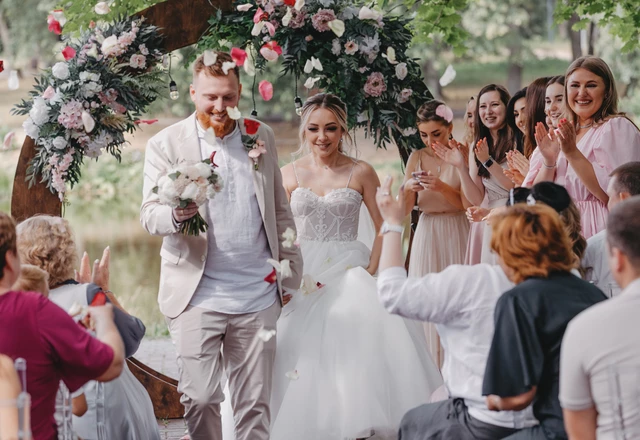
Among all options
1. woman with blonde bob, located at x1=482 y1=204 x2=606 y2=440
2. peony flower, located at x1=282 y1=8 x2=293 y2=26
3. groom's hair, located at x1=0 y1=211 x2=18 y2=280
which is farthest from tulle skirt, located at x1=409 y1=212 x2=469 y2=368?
groom's hair, located at x1=0 y1=211 x2=18 y2=280

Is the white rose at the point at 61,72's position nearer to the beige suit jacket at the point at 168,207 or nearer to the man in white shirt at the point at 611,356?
the beige suit jacket at the point at 168,207

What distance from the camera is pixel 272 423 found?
5164mm

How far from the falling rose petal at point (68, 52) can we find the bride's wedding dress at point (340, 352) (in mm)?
1532

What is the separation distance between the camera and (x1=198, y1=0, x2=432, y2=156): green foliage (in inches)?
224

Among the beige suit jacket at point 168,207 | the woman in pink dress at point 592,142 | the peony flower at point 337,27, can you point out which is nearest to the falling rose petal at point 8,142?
the beige suit jacket at point 168,207

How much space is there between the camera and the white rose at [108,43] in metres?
5.34

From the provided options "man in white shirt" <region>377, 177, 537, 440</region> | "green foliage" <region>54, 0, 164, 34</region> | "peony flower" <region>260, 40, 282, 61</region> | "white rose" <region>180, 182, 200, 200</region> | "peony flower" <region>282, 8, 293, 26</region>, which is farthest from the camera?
"green foliage" <region>54, 0, 164, 34</region>

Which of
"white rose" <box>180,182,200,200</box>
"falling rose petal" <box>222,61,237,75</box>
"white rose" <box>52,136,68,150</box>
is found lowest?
"white rose" <box>180,182,200,200</box>

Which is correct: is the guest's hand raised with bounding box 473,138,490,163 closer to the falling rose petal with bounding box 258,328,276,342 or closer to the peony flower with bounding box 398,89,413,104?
the peony flower with bounding box 398,89,413,104

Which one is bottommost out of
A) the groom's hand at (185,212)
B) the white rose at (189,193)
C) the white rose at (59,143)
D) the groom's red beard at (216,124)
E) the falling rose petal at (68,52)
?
the groom's hand at (185,212)

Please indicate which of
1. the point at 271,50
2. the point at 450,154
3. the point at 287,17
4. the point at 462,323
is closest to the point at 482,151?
the point at 450,154

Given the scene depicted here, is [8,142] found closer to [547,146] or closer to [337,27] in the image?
[337,27]

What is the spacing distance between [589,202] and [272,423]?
208 cm

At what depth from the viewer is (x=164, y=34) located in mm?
5598
